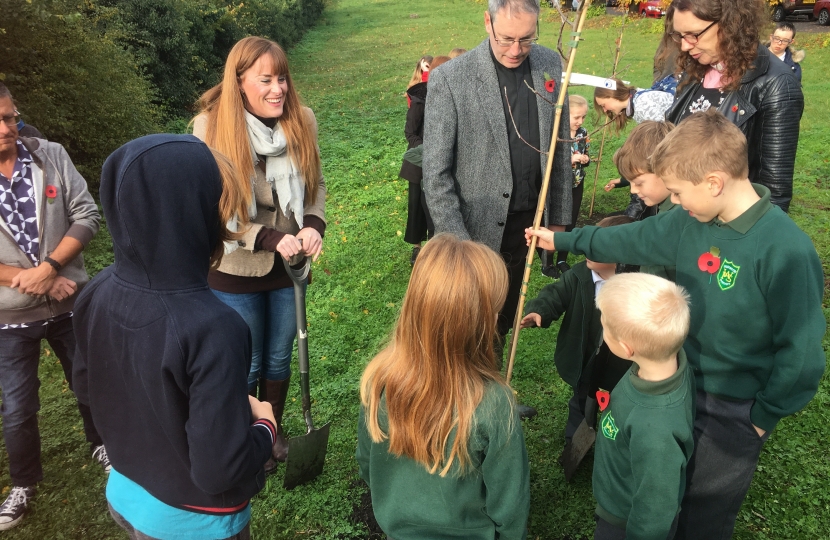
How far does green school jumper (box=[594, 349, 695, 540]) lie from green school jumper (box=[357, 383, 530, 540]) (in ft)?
1.36

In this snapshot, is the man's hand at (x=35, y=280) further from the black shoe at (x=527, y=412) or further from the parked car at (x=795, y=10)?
the parked car at (x=795, y=10)

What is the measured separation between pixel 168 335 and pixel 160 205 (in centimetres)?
33

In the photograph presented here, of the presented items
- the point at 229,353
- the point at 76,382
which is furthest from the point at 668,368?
the point at 76,382

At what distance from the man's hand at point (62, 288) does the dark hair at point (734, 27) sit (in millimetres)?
3302

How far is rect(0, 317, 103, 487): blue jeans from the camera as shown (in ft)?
10.1

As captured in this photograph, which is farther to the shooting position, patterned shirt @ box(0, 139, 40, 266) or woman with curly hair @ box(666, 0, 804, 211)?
patterned shirt @ box(0, 139, 40, 266)

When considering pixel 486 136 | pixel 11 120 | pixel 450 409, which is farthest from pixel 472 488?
pixel 11 120

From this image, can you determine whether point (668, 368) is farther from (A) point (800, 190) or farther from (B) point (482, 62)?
(A) point (800, 190)

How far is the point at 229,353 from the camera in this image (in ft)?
5.32

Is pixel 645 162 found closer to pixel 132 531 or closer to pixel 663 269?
pixel 663 269

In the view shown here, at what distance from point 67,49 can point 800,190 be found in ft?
29.7

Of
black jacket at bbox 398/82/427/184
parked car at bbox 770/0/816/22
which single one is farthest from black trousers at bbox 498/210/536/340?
parked car at bbox 770/0/816/22

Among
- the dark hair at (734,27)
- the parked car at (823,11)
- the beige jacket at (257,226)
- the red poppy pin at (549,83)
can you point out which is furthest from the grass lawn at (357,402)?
the parked car at (823,11)

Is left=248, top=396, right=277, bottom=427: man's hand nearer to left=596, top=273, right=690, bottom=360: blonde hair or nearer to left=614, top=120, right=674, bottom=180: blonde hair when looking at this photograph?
left=596, top=273, right=690, bottom=360: blonde hair
